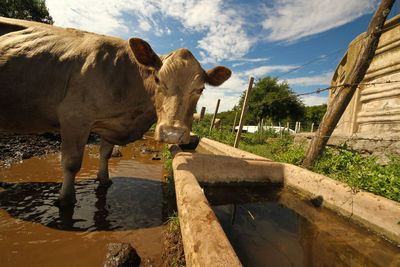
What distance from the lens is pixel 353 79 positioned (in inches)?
142

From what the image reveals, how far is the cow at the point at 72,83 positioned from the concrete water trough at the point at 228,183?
834mm

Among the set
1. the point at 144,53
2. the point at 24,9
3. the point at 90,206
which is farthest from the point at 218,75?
the point at 24,9

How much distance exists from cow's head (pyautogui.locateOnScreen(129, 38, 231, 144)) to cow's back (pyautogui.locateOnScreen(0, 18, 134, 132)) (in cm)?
79

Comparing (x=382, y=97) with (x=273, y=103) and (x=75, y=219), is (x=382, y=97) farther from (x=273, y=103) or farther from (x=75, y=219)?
(x=273, y=103)

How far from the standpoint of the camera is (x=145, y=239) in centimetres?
187

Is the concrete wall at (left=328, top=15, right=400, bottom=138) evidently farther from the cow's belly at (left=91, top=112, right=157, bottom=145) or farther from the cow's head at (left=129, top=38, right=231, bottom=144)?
the cow's belly at (left=91, top=112, right=157, bottom=145)

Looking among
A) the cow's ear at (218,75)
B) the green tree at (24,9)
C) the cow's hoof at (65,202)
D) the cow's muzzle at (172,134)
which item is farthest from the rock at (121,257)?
the green tree at (24,9)

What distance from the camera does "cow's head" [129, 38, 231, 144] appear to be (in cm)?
200

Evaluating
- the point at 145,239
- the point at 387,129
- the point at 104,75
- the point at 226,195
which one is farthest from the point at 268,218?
Result: the point at 387,129

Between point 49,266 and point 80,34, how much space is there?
118 inches

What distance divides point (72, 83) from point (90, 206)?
1707 millimetres

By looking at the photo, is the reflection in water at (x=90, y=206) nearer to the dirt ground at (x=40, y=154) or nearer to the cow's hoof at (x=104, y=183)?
the cow's hoof at (x=104, y=183)

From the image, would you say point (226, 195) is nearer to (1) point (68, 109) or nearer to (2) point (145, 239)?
(2) point (145, 239)

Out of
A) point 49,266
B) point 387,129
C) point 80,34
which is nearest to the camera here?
point 49,266
